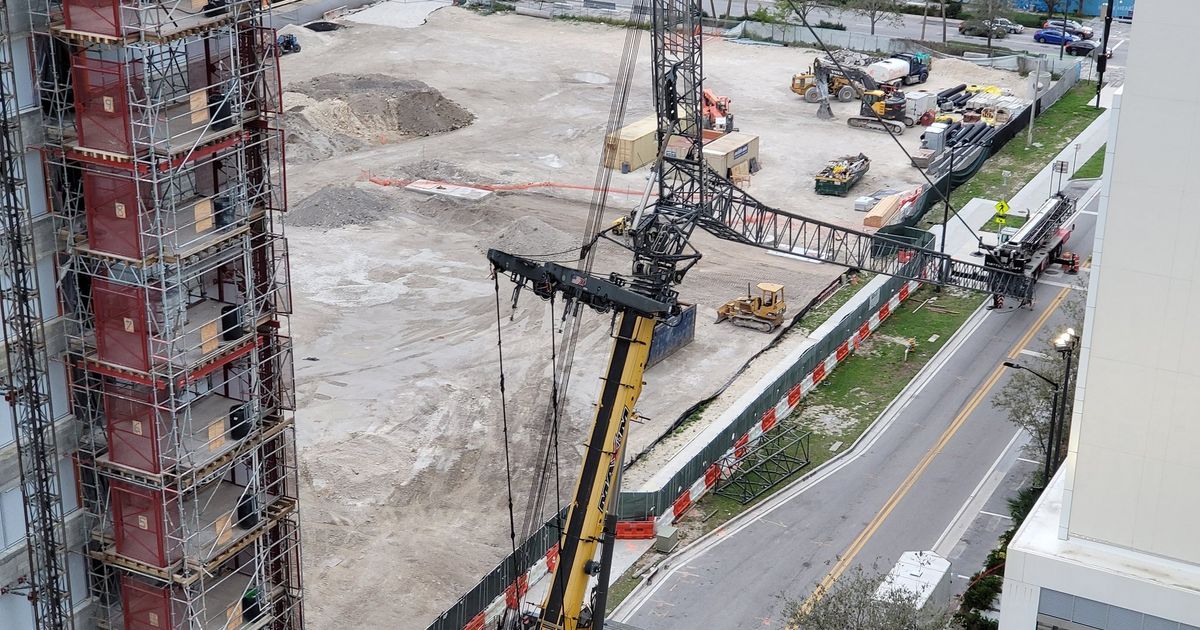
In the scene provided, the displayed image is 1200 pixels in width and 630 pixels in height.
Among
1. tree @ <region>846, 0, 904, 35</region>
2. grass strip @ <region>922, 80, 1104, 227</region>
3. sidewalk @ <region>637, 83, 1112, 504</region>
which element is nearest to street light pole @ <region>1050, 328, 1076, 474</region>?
sidewalk @ <region>637, 83, 1112, 504</region>

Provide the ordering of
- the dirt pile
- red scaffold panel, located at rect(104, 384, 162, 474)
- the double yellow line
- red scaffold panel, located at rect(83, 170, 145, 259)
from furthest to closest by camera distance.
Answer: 1. the dirt pile
2. the double yellow line
3. red scaffold panel, located at rect(104, 384, 162, 474)
4. red scaffold panel, located at rect(83, 170, 145, 259)

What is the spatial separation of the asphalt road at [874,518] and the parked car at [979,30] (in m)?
68.2

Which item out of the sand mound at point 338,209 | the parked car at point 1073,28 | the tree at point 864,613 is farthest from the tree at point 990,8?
the tree at point 864,613

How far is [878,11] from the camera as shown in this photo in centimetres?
12700

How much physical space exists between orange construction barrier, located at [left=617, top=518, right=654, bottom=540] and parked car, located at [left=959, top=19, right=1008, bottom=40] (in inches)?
3363

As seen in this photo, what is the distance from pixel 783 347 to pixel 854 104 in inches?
1733

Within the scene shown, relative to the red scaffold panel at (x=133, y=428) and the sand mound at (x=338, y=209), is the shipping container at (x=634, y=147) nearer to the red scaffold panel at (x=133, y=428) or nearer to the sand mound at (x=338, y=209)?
the sand mound at (x=338, y=209)

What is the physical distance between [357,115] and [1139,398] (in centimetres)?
6809

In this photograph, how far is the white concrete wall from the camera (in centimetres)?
3641

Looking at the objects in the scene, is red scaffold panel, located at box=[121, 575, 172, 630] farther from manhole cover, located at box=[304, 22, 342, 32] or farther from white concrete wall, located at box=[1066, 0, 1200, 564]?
manhole cover, located at box=[304, 22, 342, 32]

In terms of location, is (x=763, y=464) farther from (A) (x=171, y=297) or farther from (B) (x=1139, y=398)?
(A) (x=171, y=297)

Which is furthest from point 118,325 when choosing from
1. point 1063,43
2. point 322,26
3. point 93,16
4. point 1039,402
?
point 1063,43

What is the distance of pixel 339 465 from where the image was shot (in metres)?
56.0

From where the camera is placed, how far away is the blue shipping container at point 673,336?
65125 millimetres
